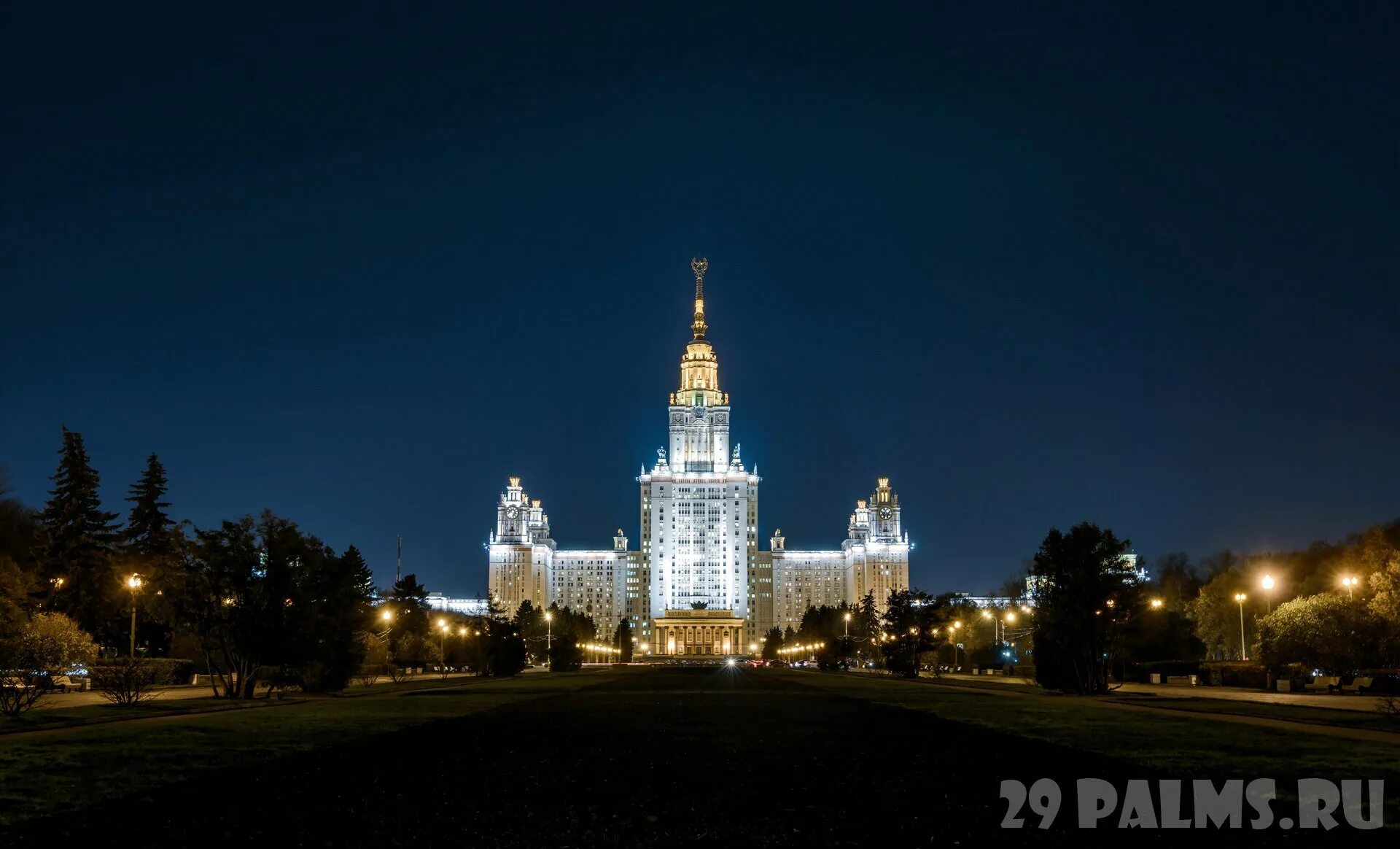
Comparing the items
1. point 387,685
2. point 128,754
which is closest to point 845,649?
point 387,685

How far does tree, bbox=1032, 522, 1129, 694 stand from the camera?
49250 millimetres

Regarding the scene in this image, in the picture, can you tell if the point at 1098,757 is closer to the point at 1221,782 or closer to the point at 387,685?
the point at 1221,782

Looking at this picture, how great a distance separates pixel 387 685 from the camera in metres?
65.4

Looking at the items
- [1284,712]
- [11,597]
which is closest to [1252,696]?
[1284,712]

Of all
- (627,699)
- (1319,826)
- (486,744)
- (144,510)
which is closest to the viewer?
(1319,826)

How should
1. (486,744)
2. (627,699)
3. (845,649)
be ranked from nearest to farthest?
1. (486,744)
2. (627,699)
3. (845,649)

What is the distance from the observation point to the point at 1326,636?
5881cm

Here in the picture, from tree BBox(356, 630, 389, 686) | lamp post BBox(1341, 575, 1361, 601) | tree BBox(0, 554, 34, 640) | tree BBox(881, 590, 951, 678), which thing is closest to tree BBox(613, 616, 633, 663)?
tree BBox(881, 590, 951, 678)

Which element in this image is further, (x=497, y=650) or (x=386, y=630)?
(x=497, y=650)

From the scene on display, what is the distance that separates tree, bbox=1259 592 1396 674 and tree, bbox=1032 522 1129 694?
43.3 feet

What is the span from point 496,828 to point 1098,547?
134ft

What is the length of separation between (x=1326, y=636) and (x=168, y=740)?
53371 millimetres

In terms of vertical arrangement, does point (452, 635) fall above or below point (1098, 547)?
below

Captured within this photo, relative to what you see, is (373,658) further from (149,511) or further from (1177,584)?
(1177,584)
